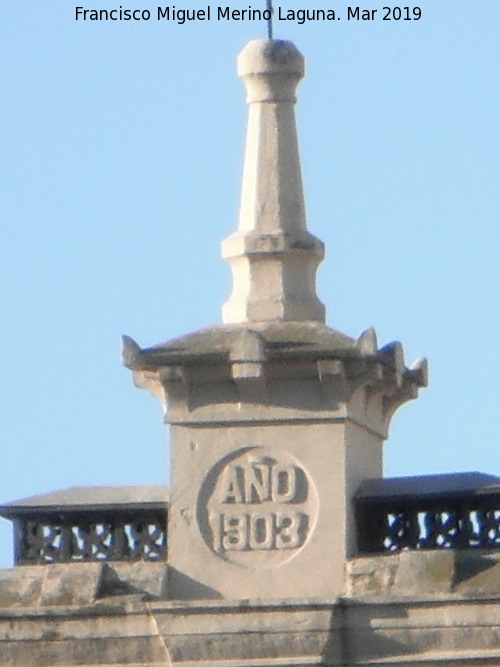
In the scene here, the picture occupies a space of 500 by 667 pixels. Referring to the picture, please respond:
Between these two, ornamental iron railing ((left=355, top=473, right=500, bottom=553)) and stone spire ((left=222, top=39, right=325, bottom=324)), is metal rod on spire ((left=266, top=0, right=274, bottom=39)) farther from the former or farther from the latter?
ornamental iron railing ((left=355, top=473, right=500, bottom=553))

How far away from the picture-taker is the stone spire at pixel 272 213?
2212cm

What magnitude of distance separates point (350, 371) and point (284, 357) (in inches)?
19.1

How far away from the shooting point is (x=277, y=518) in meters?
21.5

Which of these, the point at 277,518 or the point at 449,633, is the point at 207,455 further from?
the point at 449,633

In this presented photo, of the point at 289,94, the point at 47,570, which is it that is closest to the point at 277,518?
the point at 47,570

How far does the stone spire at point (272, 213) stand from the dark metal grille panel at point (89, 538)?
164 centimetres

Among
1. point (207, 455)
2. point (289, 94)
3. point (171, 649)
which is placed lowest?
point (171, 649)

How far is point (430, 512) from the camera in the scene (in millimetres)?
21609

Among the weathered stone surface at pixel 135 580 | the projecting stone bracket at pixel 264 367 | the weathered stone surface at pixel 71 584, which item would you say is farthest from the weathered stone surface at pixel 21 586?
the projecting stone bracket at pixel 264 367

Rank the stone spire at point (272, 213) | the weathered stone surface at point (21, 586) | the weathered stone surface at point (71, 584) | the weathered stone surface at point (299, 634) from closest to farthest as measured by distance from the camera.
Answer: the weathered stone surface at point (299, 634), the weathered stone surface at point (71, 584), the weathered stone surface at point (21, 586), the stone spire at point (272, 213)

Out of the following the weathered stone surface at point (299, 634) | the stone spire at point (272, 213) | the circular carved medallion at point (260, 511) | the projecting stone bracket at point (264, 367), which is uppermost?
the stone spire at point (272, 213)

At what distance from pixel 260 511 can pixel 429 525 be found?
4.03 ft

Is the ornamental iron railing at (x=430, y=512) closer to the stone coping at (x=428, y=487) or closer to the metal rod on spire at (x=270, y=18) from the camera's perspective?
the stone coping at (x=428, y=487)

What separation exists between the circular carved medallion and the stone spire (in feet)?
3.88
